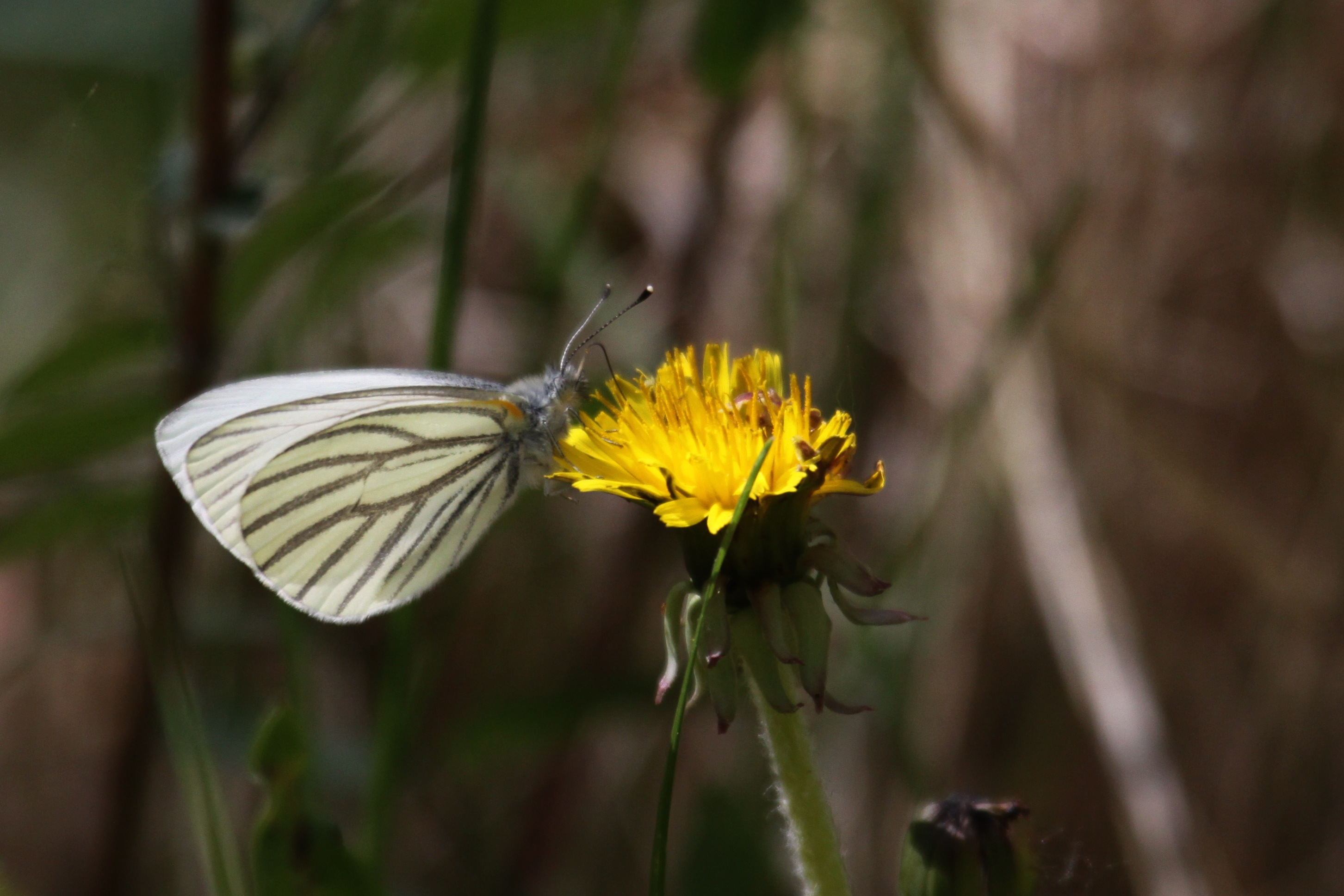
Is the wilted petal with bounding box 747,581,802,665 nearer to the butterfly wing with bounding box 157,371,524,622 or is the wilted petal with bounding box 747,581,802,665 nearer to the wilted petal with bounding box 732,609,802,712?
the wilted petal with bounding box 732,609,802,712

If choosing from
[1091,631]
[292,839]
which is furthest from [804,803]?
[1091,631]

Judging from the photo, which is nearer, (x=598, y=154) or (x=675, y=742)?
(x=675, y=742)

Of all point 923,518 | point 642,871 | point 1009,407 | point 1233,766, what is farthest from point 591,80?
point 1233,766

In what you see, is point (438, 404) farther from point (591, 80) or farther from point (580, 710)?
point (591, 80)

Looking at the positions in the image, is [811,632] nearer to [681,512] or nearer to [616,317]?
[681,512]

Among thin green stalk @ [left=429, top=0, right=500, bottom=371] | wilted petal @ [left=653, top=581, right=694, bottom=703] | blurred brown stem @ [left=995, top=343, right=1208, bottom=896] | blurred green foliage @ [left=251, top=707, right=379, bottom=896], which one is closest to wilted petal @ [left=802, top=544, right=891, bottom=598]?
wilted petal @ [left=653, top=581, right=694, bottom=703]

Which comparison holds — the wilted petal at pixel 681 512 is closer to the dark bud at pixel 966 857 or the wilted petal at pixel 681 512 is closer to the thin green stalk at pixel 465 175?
the dark bud at pixel 966 857

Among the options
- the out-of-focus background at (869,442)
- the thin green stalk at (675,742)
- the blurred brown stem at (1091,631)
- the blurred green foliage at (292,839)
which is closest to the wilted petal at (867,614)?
the thin green stalk at (675,742)
